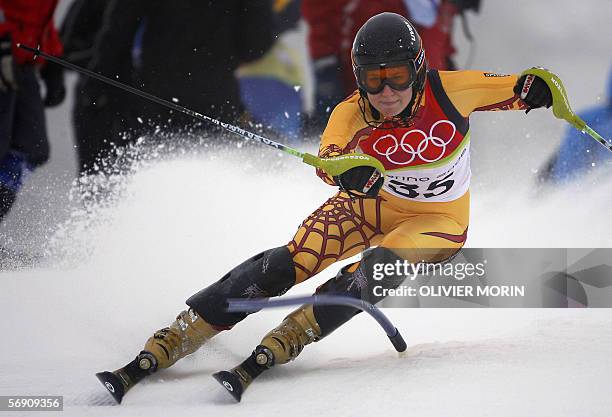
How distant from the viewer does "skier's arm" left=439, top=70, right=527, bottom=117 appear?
3.14 meters

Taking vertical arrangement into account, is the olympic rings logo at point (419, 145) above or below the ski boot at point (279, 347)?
above

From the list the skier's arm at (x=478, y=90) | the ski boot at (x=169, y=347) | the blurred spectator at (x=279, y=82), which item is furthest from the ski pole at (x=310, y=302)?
the blurred spectator at (x=279, y=82)

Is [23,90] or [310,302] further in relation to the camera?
[23,90]

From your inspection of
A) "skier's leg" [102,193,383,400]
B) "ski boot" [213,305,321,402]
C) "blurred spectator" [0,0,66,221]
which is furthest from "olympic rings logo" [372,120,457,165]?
"blurred spectator" [0,0,66,221]

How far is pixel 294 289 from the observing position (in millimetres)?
4285

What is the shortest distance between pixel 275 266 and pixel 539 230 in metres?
2.16

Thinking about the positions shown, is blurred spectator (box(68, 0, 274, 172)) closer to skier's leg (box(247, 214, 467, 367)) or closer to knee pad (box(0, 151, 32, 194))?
knee pad (box(0, 151, 32, 194))

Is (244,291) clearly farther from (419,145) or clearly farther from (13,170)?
(13,170)

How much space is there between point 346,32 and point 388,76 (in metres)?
2.52

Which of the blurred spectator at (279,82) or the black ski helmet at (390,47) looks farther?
the blurred spectator at (279,82)

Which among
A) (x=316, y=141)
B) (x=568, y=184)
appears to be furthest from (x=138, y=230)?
(x=568, y=184)

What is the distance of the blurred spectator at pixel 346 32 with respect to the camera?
17.5 ft

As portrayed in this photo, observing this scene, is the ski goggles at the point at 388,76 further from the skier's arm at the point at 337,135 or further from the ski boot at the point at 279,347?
the ski boot at the point at 279,347

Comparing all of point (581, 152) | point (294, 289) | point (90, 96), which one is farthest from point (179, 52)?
point (581, 152)
